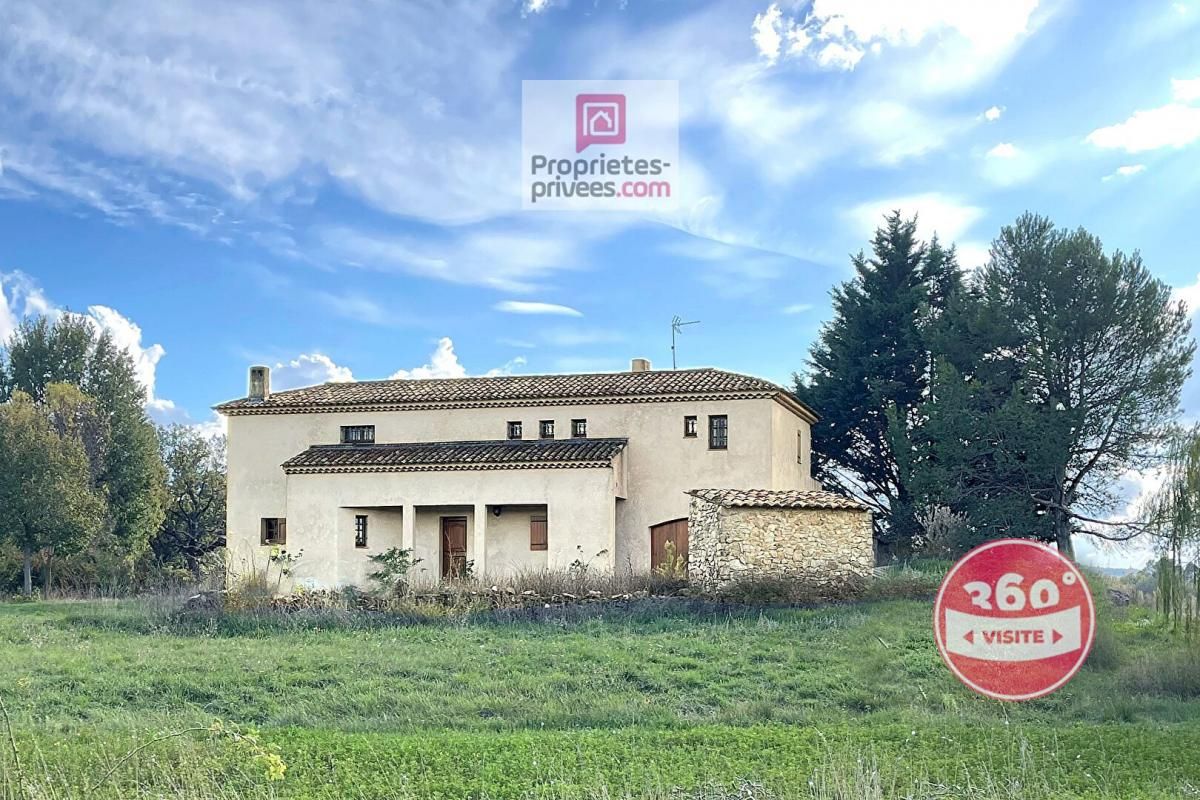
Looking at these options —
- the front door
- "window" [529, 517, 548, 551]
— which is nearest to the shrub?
the front door

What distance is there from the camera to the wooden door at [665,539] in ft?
92.1

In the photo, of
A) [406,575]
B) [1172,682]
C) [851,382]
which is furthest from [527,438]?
[1172,682]

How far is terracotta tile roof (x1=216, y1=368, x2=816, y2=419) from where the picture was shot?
95.8ft

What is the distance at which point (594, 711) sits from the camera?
12758 mm

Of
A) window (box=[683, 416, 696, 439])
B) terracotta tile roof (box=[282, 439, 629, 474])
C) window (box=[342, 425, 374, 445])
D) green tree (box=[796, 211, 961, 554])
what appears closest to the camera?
terracotta tile roof (box=[282, 439, 629, 474])

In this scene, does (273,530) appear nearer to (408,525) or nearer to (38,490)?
(408,525)

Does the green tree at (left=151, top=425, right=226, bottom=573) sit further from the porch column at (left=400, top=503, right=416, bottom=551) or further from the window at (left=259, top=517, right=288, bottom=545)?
the porch column at (left=400, top=503, right=416, bottom=551)

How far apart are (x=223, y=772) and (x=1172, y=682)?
10998 millimetres

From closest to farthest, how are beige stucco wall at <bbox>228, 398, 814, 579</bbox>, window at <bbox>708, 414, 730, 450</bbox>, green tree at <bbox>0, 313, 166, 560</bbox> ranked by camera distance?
beige stucco wall at <bbox>228, 398, 814, 579</bbox> < window at <bbox>708, 414, 730, 450</bbox> < green tree at <bbox>0, 313, 166, 560</bbox>

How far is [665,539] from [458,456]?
5430mm

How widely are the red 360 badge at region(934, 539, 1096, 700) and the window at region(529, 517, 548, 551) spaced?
41.5ft

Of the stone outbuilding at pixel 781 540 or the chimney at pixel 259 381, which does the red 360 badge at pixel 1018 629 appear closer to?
the stone outbuilding at pixel 781 540

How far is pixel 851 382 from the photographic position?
36.9 meters

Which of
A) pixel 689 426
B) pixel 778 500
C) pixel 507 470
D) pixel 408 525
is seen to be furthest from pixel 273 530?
pixel 778 500
